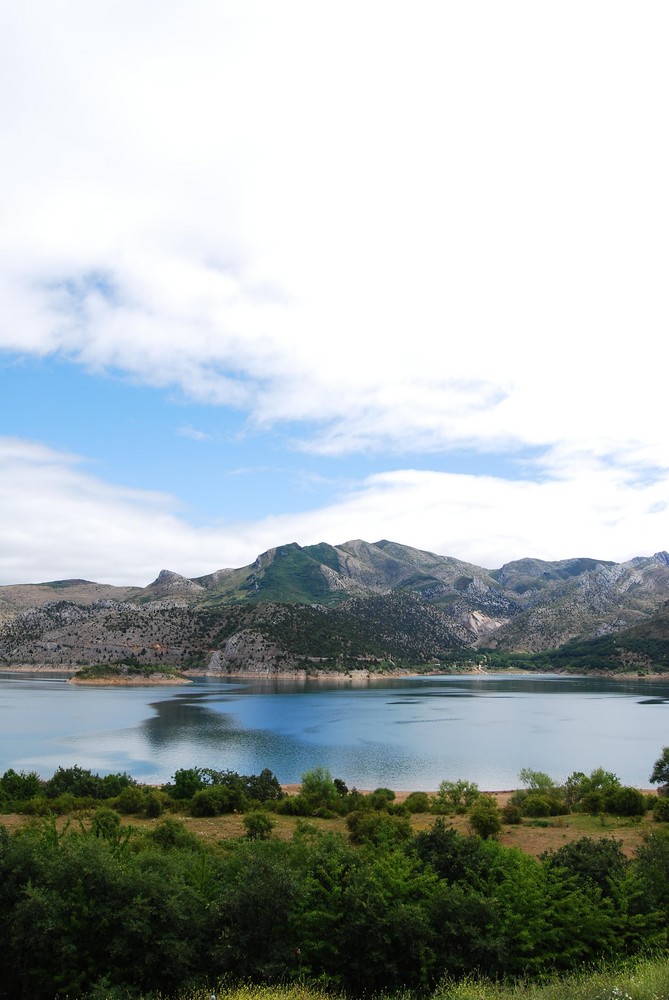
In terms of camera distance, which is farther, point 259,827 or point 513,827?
point 513,827

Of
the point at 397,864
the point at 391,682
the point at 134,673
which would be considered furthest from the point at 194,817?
the point at 391,682

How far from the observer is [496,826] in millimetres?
30547

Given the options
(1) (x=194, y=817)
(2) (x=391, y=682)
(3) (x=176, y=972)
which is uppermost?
(3) (x=176, y=972)

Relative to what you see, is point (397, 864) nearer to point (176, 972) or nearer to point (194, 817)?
point (176, 972)

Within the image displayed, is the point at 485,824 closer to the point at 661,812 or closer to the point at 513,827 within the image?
the point at 513,827

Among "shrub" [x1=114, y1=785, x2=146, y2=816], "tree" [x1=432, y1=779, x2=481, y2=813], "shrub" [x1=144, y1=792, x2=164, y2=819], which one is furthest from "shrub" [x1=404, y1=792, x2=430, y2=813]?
"shrub" [x1=114, y1=785, x2=146, y2=816]

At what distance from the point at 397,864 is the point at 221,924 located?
531 centimetres

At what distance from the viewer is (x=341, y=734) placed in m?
83.1

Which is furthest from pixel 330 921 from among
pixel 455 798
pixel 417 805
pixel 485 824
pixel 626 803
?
pixel 455 798

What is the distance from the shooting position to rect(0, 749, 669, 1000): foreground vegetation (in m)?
14.7

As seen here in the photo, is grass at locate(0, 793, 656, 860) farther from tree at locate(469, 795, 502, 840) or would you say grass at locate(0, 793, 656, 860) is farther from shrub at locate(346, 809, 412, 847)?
shrub at locate(346, 809, 412, 847)

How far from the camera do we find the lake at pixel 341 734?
61.2 m

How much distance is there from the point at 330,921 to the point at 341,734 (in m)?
69.7

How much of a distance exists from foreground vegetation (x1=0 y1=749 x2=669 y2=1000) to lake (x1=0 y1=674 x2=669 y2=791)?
3657cm
